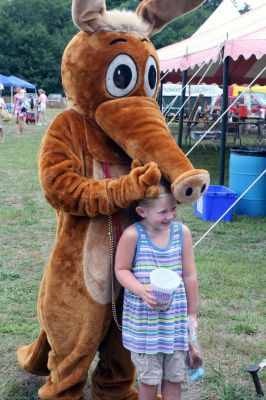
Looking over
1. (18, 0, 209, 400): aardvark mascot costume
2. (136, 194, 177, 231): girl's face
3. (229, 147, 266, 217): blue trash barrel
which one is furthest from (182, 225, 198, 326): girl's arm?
(229, 147, 266, 217): blue trash barrel

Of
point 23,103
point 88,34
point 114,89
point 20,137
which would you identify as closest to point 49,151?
point 114,89

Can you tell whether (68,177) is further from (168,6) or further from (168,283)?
(168,6)

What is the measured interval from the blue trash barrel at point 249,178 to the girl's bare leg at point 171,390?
495 cm

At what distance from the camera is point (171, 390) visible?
238cm

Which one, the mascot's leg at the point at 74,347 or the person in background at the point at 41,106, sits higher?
the person in background at the point at 41,106

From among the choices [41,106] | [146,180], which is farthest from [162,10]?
[41,106]

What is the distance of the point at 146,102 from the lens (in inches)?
89.9

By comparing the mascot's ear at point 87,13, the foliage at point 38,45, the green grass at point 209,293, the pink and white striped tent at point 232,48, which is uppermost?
the foliage at point 38,45

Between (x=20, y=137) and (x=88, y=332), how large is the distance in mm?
15702

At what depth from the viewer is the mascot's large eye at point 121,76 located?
2281mm

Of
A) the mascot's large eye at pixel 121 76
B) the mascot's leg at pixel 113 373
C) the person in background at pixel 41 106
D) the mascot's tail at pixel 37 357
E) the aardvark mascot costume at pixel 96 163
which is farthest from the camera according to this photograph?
the person in background at pixel 41 106

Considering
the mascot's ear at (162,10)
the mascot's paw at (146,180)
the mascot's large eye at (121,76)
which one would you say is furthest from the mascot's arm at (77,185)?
the mascot's ear at (162,10)

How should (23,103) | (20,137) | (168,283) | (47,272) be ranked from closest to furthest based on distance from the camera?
(168,283), (47,272), (20,137), (23,103)

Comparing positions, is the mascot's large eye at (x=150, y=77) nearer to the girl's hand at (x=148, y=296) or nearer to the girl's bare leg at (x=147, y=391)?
the girl's hand at (x=148, y=296)
